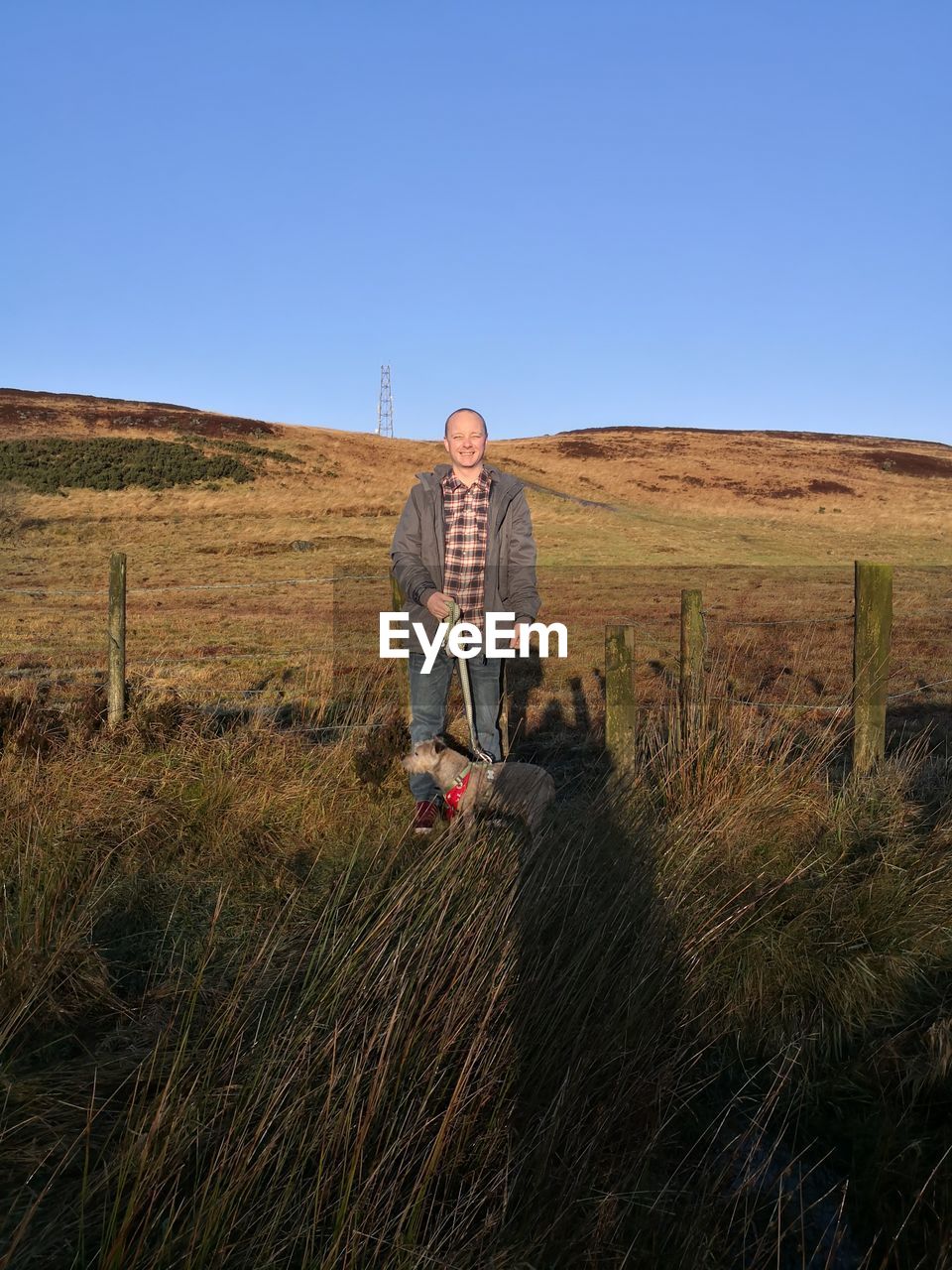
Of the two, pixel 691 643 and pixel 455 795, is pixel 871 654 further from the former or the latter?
pixel 455 795

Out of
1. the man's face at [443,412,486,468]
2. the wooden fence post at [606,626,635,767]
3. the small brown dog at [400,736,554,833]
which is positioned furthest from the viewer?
the wooden fence post at [606,626,635,767]

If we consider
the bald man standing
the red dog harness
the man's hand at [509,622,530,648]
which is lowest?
the red dog harness

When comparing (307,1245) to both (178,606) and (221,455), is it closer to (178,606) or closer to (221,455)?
(178,606)

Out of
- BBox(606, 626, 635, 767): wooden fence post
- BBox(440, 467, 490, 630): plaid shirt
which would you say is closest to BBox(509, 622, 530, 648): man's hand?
BBox(440, 467, 490, 630): plaid shirt

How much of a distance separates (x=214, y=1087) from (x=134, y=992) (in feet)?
3.12

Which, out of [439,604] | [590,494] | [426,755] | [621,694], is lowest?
[426,755]

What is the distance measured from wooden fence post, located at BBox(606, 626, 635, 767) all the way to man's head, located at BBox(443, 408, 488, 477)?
1.51 metres

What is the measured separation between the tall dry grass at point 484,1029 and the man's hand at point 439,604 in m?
0.89

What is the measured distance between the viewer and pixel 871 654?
576 cm

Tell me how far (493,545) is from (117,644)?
3.26 metres

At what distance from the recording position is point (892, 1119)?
2.80 metres

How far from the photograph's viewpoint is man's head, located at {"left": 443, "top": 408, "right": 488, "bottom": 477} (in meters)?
4.76

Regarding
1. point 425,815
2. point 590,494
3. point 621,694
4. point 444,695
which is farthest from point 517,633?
point 590,494

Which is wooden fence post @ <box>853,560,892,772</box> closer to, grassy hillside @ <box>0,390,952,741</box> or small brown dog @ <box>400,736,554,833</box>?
grassy hillside @ <box>0,390,952,741</box>
